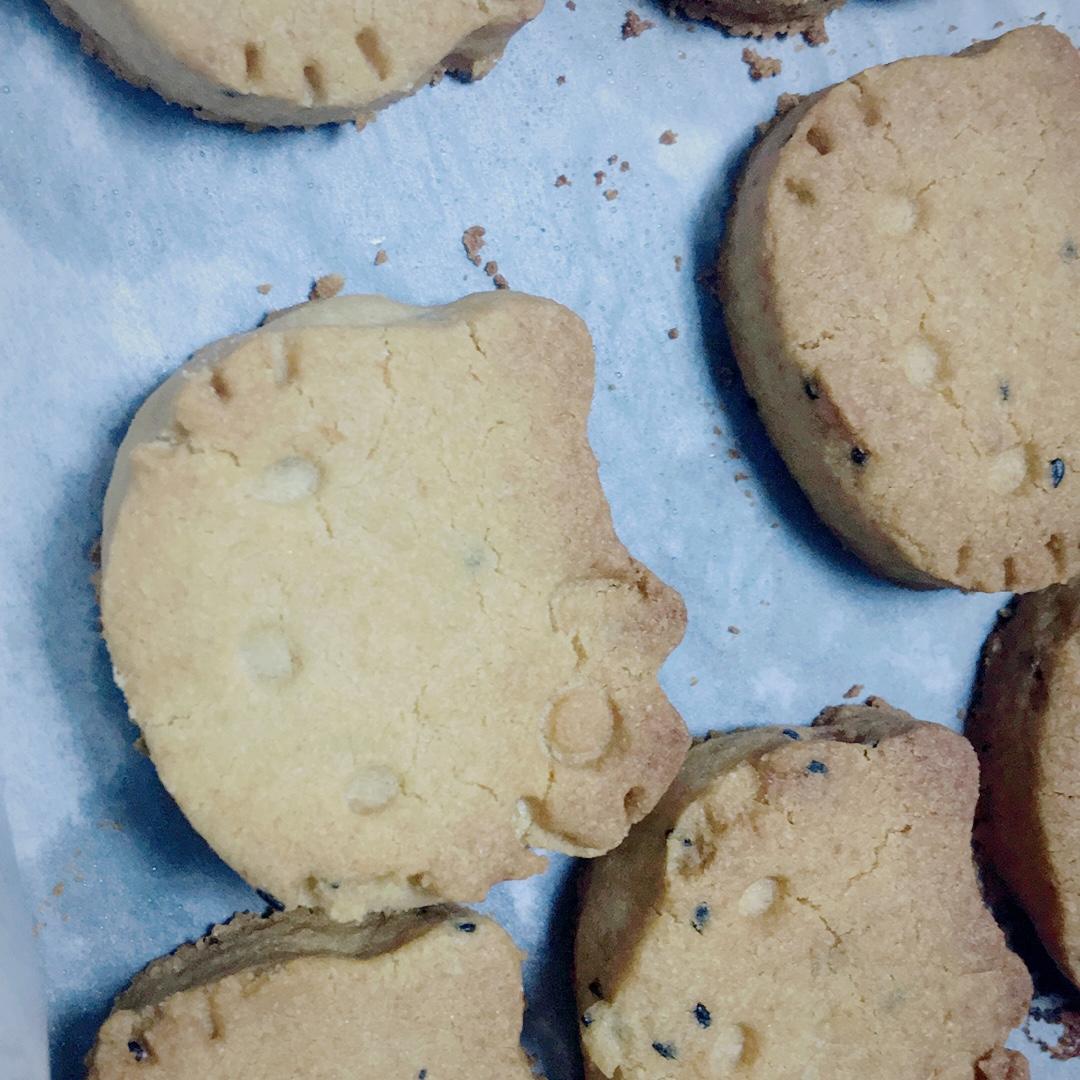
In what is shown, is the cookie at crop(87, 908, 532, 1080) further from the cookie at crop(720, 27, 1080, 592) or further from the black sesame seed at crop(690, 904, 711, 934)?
the cookie at crop(720, 27, 1080, 592)

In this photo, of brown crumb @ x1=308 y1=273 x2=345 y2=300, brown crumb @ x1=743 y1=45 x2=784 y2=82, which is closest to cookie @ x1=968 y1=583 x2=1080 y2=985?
brown crumb @ x1=743 y1=45 x2=784 y2=82

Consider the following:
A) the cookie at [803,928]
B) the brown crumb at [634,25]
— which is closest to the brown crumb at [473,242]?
the brown crumb at [634,25]

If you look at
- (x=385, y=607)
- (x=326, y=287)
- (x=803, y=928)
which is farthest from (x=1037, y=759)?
(x=326, y=287)

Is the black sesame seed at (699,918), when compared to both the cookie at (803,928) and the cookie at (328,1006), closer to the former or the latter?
the cookie at (803,928)

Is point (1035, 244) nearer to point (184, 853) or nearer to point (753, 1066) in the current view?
point (753, 1066)

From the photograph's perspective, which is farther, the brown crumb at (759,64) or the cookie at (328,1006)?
the brown crumb at (759,64)

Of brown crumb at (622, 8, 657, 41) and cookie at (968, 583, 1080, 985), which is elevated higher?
brown crumb at (622, 8, 657, 41)
